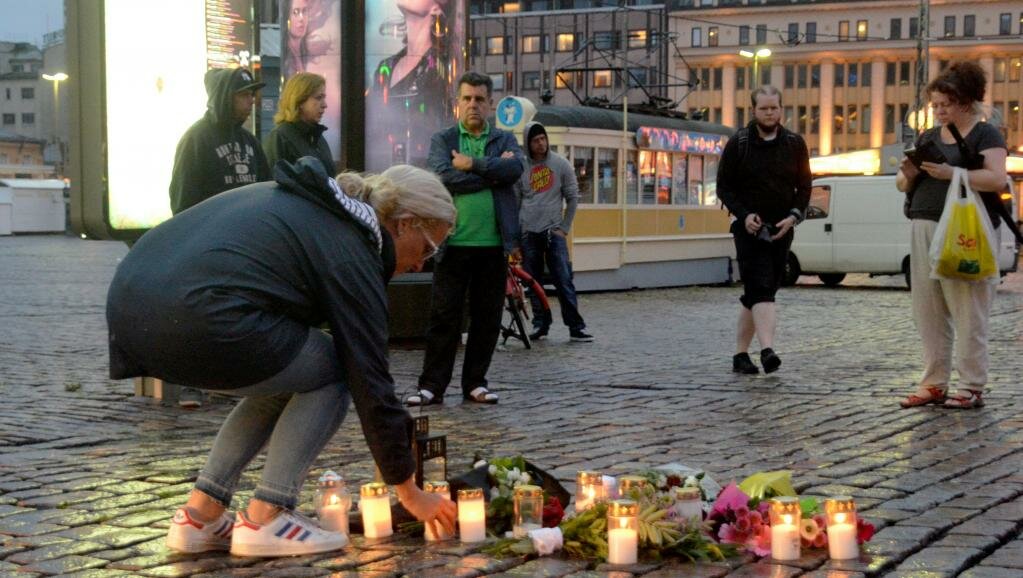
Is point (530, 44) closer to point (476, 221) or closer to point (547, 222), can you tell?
point (547, 222)

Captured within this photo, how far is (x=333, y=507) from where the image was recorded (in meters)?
4.63

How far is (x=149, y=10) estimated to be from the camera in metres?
8.82

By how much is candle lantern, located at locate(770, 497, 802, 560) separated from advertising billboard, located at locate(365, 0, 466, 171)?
864 centimetres

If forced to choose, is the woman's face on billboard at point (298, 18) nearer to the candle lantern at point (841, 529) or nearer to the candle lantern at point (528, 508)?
the candle lantern at point (528, 508)

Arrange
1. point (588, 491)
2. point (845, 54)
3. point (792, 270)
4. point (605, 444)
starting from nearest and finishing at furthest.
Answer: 1. point (588, 491)
2. point (605, 444)
3. point (792, 270)
4. point (845, 54)

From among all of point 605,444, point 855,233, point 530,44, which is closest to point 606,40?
point 855,233

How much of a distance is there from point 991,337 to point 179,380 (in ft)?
36.6

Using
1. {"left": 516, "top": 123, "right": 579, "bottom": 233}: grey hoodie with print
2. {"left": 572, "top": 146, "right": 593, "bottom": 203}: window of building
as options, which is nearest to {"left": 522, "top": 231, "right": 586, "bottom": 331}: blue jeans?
{"left": 516, "top": 123, "right": 579, "bottom": 233}: grey hoodie with print

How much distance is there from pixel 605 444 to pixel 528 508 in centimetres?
231

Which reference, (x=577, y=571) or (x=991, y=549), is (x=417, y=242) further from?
(x=991, y=549)

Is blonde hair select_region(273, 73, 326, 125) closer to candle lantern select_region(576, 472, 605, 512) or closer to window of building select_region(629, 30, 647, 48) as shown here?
candle lantern select_region(576, 472, 605, 512)

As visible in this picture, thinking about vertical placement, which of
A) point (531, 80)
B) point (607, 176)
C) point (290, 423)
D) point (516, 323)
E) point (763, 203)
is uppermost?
point (531, 80)

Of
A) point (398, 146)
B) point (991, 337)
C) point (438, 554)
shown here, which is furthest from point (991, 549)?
point (991, 337)

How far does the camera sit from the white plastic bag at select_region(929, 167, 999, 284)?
8.07 m
